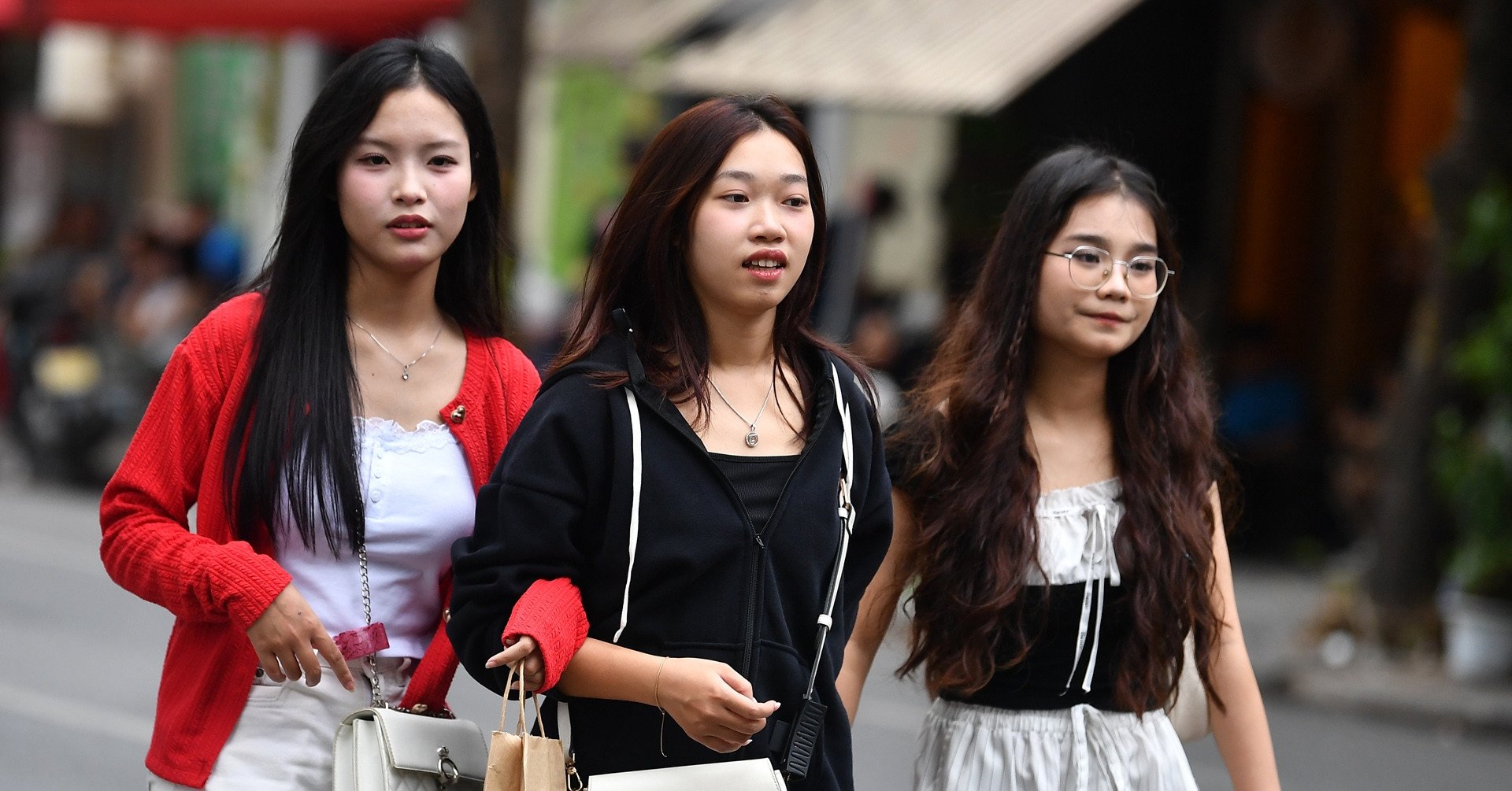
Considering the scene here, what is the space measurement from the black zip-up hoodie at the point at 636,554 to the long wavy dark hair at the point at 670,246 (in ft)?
0.21

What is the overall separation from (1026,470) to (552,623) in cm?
107

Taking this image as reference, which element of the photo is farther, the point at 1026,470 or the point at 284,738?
the point at 1026,470

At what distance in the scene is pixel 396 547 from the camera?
2.78 meters

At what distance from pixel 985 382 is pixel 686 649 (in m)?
0.95

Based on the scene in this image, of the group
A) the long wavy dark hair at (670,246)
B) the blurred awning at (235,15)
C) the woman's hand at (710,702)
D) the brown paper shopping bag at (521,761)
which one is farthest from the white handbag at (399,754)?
the blurred awning at (235,15)

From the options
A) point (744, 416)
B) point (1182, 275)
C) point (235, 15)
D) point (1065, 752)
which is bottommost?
point (1065, 752)

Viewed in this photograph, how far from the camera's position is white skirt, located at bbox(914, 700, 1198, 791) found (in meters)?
3.12

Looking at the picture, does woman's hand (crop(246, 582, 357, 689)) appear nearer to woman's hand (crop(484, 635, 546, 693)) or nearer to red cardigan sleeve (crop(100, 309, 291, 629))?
red cardigan sleeve (crop(100, 309, 291, 629))

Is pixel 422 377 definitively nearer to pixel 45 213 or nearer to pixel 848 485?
pixel 848 485

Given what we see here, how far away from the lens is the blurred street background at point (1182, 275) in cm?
820

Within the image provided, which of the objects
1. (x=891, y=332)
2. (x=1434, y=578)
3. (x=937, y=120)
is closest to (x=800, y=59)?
(x=891, y=332)

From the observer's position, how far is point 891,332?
11852mm

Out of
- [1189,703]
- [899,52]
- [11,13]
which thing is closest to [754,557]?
[1189,703]

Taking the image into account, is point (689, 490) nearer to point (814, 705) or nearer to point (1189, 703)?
point (814, 705)
